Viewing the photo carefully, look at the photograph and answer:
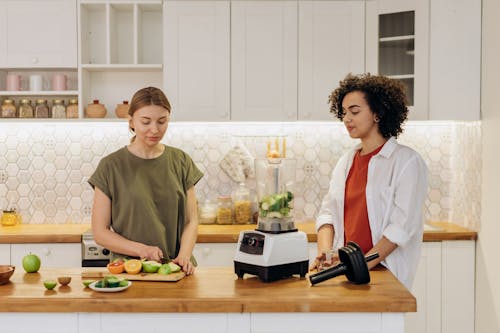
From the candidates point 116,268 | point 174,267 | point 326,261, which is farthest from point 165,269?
point 326,261

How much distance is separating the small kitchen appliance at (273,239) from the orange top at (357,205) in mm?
460

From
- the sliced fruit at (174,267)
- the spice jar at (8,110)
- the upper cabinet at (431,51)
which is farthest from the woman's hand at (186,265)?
the spice jar at (8,110)

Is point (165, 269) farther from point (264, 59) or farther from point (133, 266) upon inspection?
point (264, 59)

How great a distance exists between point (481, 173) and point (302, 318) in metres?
2.28

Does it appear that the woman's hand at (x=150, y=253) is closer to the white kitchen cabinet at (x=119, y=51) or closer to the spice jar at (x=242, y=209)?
the spice jar at (x=242, y=209)

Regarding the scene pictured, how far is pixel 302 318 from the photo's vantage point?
2094mm

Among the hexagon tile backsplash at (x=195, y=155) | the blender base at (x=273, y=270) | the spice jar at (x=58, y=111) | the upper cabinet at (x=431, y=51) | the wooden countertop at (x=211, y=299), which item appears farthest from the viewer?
the hexagon tile backsplash at (x=195, y=155)

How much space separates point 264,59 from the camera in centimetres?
416

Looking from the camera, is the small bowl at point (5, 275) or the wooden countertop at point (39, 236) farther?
the wooden countertop at point (39, 236)

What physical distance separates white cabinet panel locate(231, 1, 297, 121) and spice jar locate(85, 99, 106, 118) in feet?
2.89

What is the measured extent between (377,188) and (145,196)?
3.28ft

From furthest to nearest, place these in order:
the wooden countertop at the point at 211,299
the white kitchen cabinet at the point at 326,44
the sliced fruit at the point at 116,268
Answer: the white kitchen cabinet at the point at 326,44
the sliced fruit at the point at 116,268
the wooden countertop at the point at 211,299

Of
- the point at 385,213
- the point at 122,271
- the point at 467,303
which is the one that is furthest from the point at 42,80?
the point at 467,303

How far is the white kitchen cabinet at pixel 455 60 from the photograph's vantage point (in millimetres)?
3961
